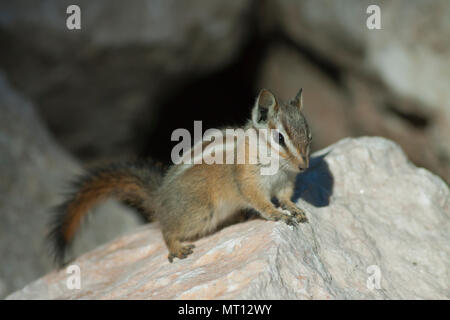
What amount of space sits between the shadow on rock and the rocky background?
90.5 inches

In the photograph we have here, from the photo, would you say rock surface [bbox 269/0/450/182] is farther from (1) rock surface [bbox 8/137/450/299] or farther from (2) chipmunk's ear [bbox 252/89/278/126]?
(2) chipmunk's ear [bbox 252/89/278/126]

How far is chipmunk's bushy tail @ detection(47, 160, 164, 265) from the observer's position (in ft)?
13.4

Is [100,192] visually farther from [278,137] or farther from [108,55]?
[108,55]

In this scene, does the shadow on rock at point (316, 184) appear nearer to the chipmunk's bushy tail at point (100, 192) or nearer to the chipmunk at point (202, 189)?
the chipmunk at point (202, 189)

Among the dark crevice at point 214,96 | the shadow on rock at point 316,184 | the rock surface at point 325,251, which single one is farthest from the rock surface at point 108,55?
the shadow on rock at point 316,184

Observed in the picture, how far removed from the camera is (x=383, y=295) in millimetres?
A: 2814

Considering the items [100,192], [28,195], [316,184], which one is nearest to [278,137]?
[316,184]

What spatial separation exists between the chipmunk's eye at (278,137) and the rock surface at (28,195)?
2.46 m

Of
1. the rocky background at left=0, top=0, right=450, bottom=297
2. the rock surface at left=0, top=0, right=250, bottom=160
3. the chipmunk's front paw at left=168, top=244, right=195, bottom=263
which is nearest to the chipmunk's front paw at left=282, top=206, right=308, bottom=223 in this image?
the chipmunk's front paw at left=168, top=244, right=195, bottom=263

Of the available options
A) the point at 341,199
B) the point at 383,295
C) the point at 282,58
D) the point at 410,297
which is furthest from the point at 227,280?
the point at 282,58

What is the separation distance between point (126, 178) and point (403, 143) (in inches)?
165

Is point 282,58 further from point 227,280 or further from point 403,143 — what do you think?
point 227,280

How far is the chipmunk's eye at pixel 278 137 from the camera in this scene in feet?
10.6

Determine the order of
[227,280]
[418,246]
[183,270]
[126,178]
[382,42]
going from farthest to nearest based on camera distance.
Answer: [382,42], [126,178], [418,246], [183,270], [227,280]
